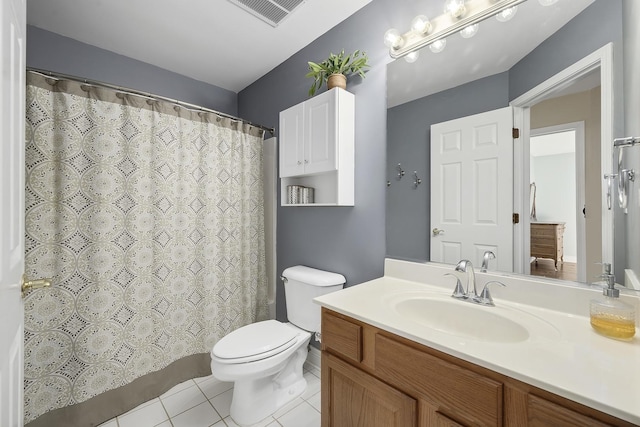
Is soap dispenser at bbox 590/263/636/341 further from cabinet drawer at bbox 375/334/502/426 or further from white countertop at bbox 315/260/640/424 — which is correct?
cabinet drawer at bbox 375/334/502/426

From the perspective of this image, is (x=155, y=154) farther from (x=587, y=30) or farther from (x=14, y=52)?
(x=587, y=30)

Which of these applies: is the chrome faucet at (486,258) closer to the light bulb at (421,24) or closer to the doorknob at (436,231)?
the doorknob at (436,231)

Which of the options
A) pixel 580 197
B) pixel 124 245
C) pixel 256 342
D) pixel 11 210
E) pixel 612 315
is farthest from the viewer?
pixel 124 245

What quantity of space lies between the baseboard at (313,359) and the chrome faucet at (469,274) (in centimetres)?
125

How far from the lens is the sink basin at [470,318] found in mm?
924

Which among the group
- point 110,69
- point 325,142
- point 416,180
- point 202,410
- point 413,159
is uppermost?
point 110,69

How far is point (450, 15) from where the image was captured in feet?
4.13

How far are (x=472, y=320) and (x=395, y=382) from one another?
0.42m

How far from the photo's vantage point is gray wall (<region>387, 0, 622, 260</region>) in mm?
942

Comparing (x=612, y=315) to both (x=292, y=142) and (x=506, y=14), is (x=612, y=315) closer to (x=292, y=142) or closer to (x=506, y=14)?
(x=506, y=14)

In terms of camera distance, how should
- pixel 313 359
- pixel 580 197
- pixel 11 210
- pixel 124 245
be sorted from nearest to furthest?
pixel 11 210
pixel 580 197
pixel 124 245
pixel 313 359

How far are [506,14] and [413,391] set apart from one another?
1.55 meters

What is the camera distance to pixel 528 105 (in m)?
1.08

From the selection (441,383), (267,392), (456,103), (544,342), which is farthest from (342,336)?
(456,103)
